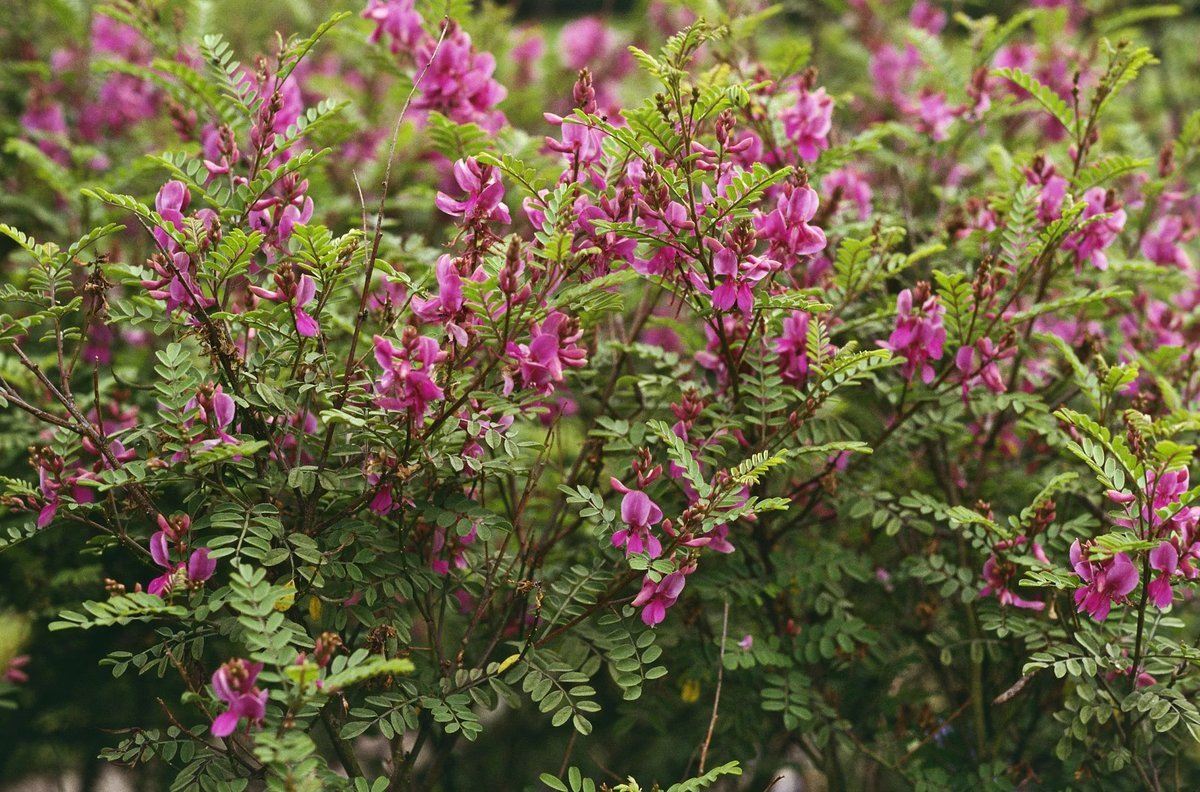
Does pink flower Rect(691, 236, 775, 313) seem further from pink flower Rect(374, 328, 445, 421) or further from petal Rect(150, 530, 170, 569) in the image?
petal Rect(150, 530, 170, 569)

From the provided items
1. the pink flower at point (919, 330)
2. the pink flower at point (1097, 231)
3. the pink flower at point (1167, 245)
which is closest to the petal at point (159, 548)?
the pink flower at point (919, 330)

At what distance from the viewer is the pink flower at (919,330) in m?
2.26

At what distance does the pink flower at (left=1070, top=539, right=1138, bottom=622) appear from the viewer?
2000 mm

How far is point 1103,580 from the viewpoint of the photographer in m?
2.02

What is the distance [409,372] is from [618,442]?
0.65 metres

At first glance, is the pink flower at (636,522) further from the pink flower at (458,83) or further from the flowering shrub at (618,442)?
the pink flower at (458,83)

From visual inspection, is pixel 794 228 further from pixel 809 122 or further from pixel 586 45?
pixel 586 45

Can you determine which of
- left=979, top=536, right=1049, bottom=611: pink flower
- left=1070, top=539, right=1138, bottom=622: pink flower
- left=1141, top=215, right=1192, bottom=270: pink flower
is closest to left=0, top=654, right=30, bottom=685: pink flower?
left=979, top=536, right=1049, bottom=611: pink flower

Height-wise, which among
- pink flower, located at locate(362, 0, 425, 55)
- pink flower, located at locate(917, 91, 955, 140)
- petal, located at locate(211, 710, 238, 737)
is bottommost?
petal, located at locate(211, 710, 238, 737)

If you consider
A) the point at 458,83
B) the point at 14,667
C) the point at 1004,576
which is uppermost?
the point at 458,83

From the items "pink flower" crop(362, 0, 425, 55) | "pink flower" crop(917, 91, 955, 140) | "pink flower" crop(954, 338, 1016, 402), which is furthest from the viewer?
"pink flower" crop(917, 91, 955, 140)

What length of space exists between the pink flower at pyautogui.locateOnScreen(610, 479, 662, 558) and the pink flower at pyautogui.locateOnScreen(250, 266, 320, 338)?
63cm

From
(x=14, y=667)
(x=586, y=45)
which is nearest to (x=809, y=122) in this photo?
(x=14, y=667)

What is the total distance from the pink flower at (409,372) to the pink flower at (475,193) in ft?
0.97
